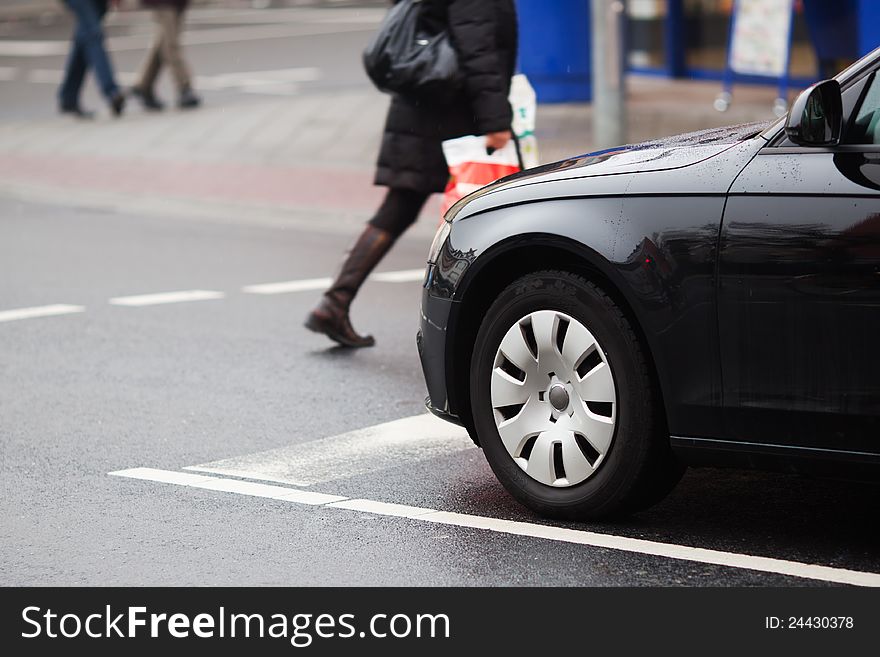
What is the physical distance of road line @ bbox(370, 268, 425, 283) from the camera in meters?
10.0

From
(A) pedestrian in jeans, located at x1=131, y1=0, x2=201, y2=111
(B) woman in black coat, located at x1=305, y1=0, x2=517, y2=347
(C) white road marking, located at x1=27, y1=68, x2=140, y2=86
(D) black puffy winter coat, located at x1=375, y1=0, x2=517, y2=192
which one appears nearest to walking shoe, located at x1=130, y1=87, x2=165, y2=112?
(A) pedestrian in jeans, located at x1=131, y1=0, x2=201, y2=111

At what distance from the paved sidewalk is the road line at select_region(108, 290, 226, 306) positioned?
8.67ft

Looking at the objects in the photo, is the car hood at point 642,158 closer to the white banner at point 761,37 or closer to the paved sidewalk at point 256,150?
the paved sidewalk at point 256,150

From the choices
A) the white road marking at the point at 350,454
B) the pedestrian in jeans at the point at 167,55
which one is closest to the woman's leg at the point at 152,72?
the pedestrian in jeans at the point at 167,55

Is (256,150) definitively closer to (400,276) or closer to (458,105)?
(400,276)

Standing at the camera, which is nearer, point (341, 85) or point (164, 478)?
point (164, 478)

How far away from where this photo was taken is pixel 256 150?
15977 mm

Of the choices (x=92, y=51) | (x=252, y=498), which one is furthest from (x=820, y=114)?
(x=92, y=51)

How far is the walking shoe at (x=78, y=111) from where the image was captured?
18.9 metres

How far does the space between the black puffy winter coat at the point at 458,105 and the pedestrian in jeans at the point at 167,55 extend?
37.3ft

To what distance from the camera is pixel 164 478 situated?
19.1ft
